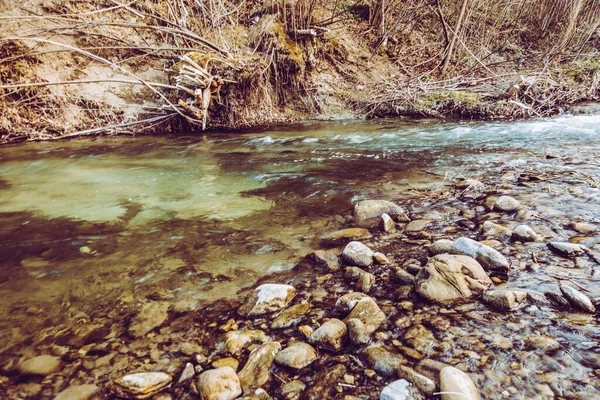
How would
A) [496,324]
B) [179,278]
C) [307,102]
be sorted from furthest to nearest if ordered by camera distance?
[307,102] < [179,278] < [496,324]

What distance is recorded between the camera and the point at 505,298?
4.81 ft

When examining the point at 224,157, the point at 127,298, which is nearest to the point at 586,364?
the point at 127,298

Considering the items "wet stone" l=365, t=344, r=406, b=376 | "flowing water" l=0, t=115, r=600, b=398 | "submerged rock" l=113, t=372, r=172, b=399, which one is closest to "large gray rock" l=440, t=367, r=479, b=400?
"wet stone" l=365, t=344, r=406, b=376

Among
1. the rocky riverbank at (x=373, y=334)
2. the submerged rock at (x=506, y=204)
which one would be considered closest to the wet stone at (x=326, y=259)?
the rocky riverbank at (x=373, y=334)

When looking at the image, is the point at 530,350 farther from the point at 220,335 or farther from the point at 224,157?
the point at 224,157

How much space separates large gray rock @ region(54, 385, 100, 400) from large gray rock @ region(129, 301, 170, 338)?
29 centimetres

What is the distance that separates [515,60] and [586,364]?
9746 mm

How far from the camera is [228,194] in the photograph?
348 cm

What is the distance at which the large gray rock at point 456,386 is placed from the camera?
3.44 feet

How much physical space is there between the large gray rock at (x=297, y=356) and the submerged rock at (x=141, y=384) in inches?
18.6

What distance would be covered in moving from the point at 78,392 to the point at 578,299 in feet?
7.03

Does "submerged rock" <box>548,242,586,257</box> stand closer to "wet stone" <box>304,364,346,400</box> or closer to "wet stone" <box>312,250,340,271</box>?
"wet stone" <box>312,250,340,271</box>

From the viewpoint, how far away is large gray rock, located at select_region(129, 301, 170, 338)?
1.62 metres

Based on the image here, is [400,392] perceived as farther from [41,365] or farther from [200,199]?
[200,199]
